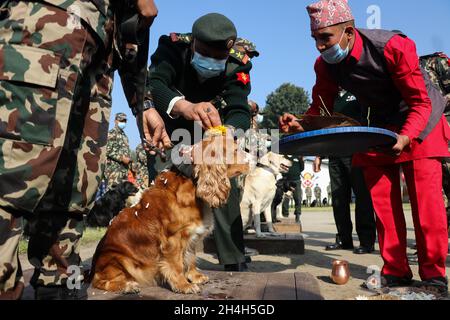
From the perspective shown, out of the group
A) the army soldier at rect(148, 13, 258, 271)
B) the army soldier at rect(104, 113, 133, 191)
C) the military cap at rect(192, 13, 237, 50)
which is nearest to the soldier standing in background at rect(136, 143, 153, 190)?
the army soldier at rect(104, 113, 133, 191)

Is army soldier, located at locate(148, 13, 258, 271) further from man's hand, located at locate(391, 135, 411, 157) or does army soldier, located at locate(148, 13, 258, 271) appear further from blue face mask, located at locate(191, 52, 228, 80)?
man's hand, located at locate(391, 135, 411, 157)

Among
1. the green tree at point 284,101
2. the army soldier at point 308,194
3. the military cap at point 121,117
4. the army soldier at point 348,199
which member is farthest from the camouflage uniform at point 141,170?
the green tree at point 284,101

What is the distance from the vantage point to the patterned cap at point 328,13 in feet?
12.5

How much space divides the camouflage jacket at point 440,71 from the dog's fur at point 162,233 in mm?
3933

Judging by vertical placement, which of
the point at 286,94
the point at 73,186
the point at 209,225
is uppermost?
the point at 286,94

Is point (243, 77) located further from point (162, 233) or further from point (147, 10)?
point (147, 10)

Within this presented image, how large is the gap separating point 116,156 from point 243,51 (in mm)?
7452

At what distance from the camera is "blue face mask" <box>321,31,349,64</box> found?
3.88m

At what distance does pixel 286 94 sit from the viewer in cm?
7438

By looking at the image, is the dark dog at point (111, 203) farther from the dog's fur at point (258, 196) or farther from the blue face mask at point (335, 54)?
the blue face mask at point (335, 54)

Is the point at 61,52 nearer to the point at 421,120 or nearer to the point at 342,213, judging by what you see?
the point at 421,120
